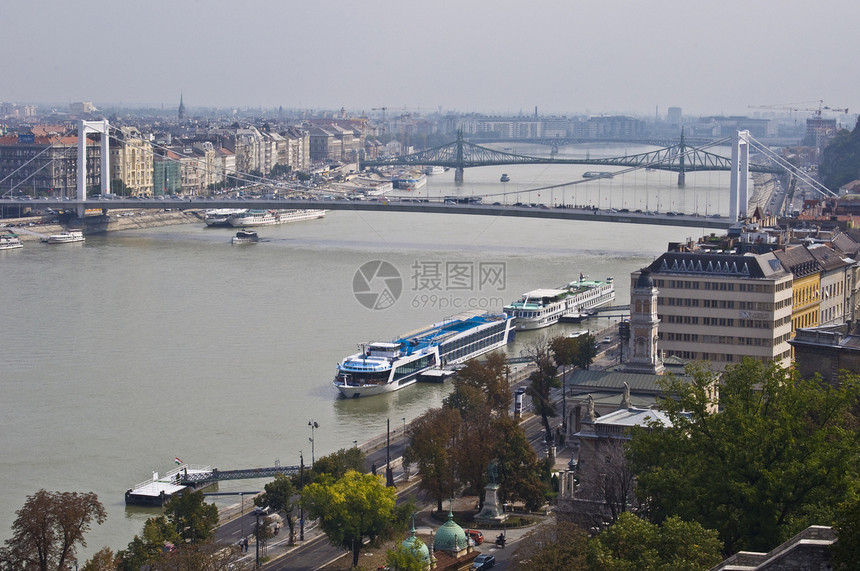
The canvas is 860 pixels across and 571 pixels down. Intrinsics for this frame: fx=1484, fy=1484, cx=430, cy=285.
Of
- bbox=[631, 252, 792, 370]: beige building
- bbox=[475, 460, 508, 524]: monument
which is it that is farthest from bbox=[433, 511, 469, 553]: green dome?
bbox=[631, 252, 792, 370]: beige building

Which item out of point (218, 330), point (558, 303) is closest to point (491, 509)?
point (218, 330)

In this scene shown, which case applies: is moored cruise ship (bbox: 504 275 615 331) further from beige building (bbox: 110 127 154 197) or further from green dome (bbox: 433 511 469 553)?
beige building (bbox: 110 127 154 197)

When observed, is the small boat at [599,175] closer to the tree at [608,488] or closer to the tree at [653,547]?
the tree at [608,488]

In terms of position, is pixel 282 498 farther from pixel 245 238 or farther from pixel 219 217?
pixel 219 217

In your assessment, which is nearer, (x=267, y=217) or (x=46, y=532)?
(x=46, y=532)

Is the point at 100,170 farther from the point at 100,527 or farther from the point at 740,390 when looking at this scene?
the point at 740,390

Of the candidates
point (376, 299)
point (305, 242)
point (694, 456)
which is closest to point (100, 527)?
point (694, 456)
